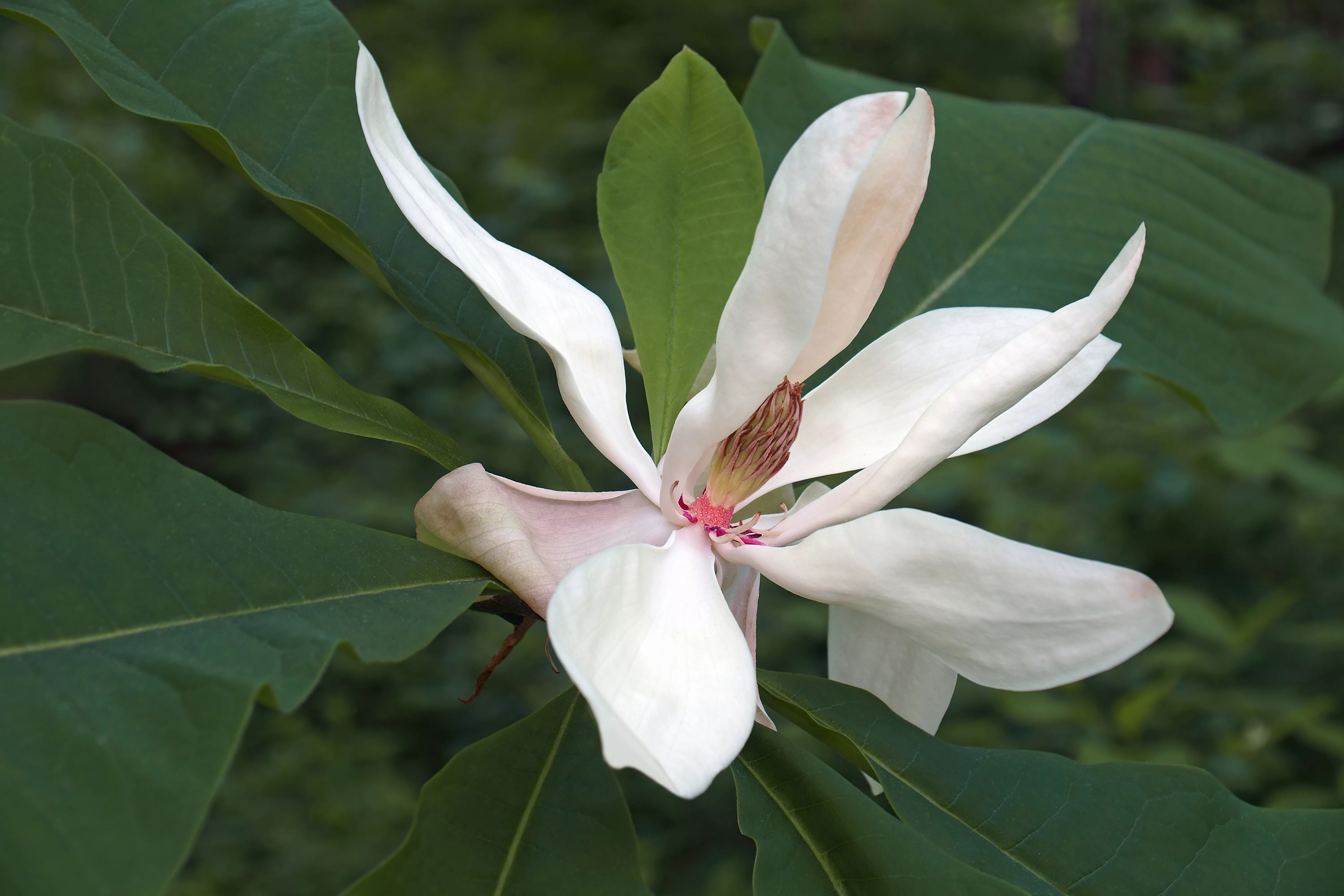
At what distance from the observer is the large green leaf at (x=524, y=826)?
28.4 inches

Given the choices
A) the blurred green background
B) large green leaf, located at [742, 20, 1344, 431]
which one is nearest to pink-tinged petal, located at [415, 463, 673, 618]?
large green leaf, located at [742, 20, 1344, 431]

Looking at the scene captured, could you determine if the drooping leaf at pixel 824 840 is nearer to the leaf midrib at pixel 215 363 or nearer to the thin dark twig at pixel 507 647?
the thin dark twig at pixel 507 647

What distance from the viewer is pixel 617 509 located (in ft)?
2.83

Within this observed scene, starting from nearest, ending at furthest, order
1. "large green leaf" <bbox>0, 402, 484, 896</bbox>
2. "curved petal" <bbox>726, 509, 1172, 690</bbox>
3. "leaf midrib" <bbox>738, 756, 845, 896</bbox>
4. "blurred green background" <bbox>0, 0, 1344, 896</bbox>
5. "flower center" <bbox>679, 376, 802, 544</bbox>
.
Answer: "large green leaf" <bbox>0, 402, 484, 896</bbox> → "curved petal" <bbox>726, 509, 1172, 690</bbox> → "leaf midrib" <bbox>738, 756, 845, 896</bbox> → "flower center" <bbox>679, 376, 802, 544</bbox> → "blurred green background" <bbox>0, 0, 1344, 896</bbox>

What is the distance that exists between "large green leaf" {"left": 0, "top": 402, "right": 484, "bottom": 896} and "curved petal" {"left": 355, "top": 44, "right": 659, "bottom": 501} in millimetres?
172

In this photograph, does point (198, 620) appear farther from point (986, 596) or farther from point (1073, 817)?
point (1073, 817)

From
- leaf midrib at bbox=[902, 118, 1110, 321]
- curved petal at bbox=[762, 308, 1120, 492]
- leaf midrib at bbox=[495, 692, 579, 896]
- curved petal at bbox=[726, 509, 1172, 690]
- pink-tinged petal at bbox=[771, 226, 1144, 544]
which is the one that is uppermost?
pink-tinged petal at bbox=[771, 226, 1144, 544]

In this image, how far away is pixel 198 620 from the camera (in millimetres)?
664

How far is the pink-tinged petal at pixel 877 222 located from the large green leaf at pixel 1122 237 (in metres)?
0.32

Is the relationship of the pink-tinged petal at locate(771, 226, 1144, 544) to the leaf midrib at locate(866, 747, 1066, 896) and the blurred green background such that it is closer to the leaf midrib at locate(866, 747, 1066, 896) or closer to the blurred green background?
the leaf midrib at locate(866, 747, 1066, 896)

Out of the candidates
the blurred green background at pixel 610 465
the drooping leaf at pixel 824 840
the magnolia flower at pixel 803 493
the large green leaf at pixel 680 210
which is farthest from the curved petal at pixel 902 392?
the blurred green background at pixel 610 465

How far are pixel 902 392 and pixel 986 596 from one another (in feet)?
0.94

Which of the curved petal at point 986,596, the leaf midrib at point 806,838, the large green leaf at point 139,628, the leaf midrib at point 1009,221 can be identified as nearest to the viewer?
the large green leaf at point 139,628

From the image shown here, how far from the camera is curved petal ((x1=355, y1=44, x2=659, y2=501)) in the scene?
2.72 ft
